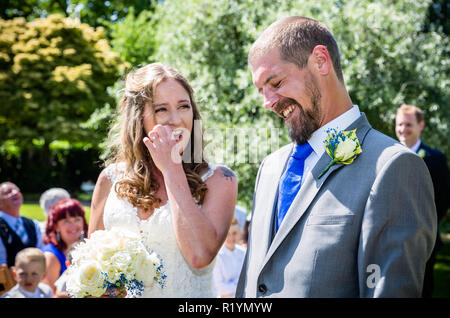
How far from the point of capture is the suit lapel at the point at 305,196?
1.70 meters

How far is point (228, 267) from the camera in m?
5.17

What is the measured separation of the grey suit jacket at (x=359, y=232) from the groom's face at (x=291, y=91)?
0.52 ft

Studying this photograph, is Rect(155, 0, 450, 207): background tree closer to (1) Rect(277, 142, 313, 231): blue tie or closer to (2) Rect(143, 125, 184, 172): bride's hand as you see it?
(2) Rect(143, 125, 184, 172): bride's hand

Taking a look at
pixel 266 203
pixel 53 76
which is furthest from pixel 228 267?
pixel 53 76

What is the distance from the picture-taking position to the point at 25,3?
24.6 meters

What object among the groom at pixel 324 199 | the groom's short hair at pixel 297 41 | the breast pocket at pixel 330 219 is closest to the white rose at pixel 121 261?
the groom at pixel 324 199

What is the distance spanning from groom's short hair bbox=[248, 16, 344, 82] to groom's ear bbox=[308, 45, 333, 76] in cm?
2

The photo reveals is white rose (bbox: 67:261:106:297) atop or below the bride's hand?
below

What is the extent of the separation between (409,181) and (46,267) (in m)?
4.39

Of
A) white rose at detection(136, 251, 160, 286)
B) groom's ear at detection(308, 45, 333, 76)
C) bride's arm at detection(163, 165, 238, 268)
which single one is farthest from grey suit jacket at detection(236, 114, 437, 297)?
white rose at detection(136, 251, 160, 286)

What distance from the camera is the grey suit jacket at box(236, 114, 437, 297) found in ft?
4.87

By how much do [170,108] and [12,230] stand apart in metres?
4.22

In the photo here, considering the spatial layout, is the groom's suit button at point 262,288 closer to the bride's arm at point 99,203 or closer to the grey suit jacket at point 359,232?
the grey suit jacket at point 359,232
